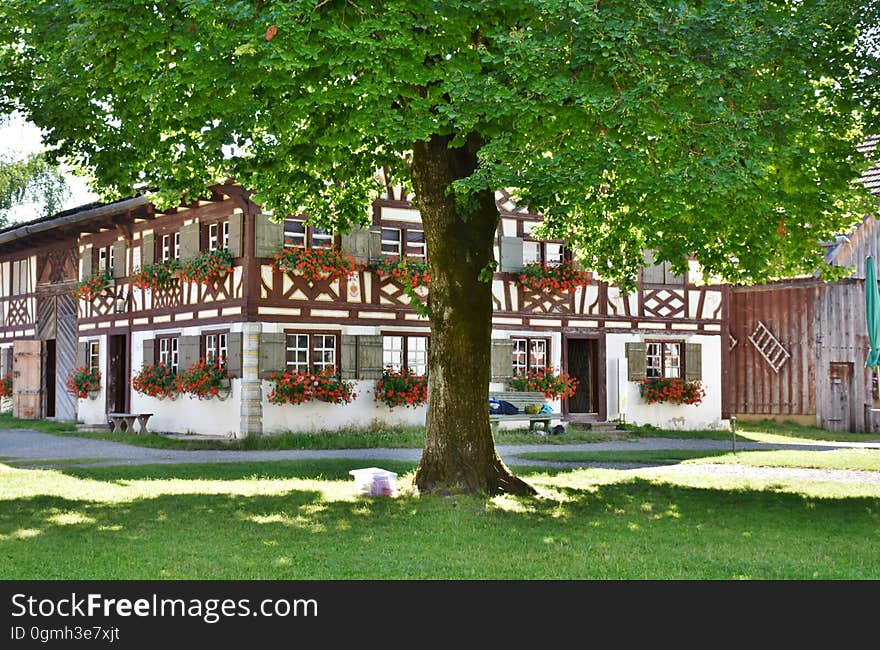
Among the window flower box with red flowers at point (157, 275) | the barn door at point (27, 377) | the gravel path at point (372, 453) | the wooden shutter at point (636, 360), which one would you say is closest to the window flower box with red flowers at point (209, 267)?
the window flower box with red flowers at point (157, 275)

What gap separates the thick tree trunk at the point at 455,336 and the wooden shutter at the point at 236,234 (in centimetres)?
1131

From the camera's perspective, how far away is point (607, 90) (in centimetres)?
1059

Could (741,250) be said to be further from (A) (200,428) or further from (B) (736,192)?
(A) (200,428)

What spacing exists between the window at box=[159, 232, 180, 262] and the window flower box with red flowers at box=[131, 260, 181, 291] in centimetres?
34

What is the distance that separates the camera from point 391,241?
2592cm

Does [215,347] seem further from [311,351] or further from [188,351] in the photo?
[311,351]

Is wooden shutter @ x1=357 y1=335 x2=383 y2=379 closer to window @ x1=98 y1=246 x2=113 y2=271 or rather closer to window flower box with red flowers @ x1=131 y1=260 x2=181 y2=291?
window flower box with red flowers @ x1=131 y1=260 x2=181 y2=291

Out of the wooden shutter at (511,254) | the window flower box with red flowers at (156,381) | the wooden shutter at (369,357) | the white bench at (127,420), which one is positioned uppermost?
the wooden shutter at (511,254)

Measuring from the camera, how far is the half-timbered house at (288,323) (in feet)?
79.3

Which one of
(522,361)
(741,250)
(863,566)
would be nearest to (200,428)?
(522,361)

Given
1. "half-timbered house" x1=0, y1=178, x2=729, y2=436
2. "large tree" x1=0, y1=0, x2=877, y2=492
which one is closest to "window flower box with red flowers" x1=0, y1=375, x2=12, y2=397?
"half-timbered house" x1=0, y1=178, x2=729, y2=436

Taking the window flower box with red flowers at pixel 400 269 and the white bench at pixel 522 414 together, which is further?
the white bench at pixel 522 414

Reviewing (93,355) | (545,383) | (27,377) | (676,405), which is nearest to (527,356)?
(545,383)

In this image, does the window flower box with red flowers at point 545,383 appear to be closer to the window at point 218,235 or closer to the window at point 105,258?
the window at point 218,235
